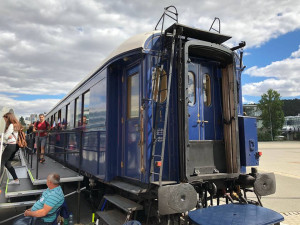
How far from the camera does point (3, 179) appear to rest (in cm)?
648

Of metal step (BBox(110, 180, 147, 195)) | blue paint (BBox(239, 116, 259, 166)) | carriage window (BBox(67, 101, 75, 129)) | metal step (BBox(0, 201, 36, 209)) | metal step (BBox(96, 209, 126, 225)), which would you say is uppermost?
carriage window (BBox(67, 101, 75, 129))

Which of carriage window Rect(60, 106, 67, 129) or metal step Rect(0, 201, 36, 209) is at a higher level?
carriage window Rect(60, 106, 67, 129)

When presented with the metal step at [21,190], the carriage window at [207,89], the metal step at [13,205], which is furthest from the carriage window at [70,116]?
the carriage window at [207,89]

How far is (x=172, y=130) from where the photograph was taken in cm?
435

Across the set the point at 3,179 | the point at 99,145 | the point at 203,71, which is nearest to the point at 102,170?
the point at 99,145

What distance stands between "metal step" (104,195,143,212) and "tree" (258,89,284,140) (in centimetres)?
5501

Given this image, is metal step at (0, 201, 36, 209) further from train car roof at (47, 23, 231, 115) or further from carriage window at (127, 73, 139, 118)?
train car roof at (47, 23, 231, 115)

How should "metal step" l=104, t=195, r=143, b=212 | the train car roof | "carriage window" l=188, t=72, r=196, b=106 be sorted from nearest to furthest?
"metal step" l=104, t=195, r=143, b=212, the train car roof, "carriage window" l=188, t=72, r=196, b=106

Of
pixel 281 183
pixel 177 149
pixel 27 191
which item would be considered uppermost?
pixel 177 149

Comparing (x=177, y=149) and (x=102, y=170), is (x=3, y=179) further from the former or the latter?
(x=177, y=149)

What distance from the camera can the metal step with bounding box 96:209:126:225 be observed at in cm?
410

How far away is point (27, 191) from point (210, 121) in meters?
3.76

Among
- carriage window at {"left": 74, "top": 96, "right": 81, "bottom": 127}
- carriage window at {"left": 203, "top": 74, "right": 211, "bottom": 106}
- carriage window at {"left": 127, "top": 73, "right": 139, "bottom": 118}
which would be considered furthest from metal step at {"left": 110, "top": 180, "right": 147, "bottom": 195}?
carriage window at {"left": 74, "top": 96, "right": 81, "bottom": 127}

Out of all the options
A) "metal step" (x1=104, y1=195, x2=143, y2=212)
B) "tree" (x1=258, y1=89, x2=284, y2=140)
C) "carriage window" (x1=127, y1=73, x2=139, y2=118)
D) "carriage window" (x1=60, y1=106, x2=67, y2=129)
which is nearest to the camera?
"metal step" (x1=104, y1=195, x2=143, y2=212)
